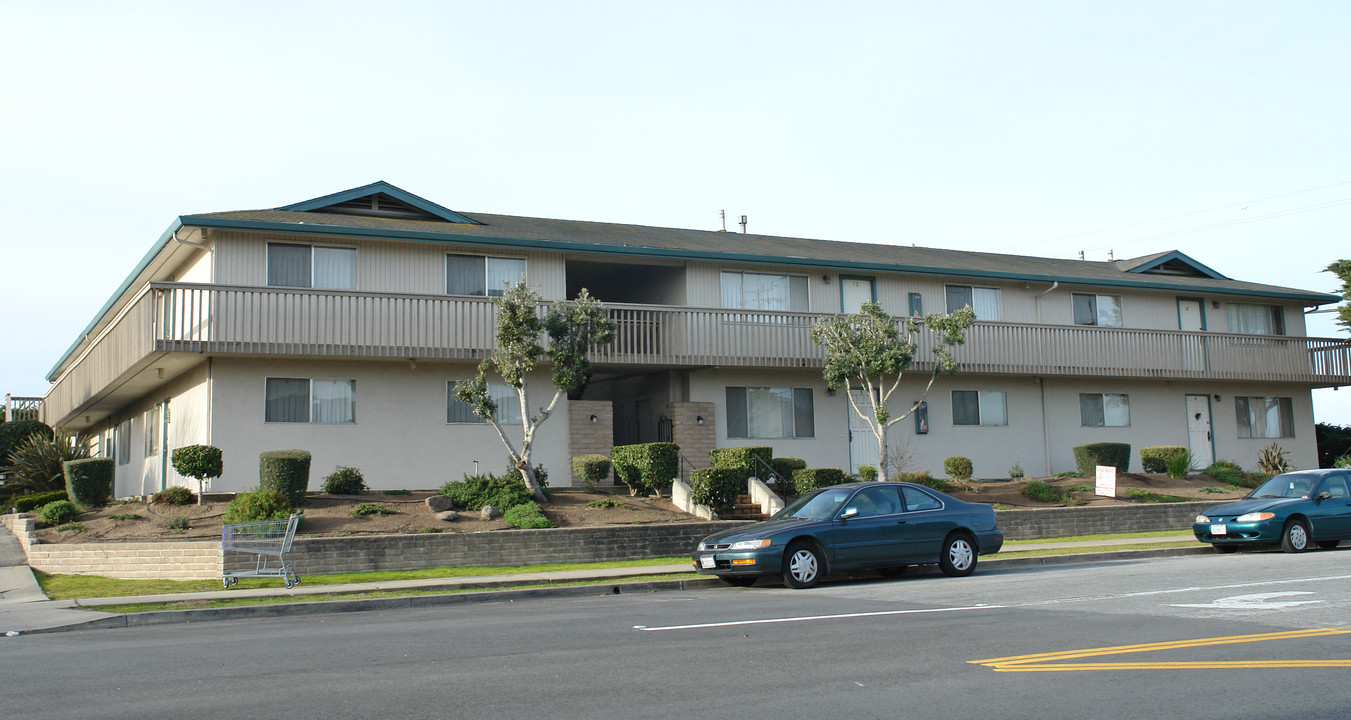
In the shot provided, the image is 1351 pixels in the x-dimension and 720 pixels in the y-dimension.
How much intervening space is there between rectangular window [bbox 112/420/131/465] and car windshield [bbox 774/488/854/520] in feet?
68.0

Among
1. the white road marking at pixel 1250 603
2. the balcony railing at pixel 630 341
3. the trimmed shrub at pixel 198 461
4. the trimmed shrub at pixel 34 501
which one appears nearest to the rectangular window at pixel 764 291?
the balcony railing at pixel 630 341

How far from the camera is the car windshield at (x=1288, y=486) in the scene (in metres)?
18.5

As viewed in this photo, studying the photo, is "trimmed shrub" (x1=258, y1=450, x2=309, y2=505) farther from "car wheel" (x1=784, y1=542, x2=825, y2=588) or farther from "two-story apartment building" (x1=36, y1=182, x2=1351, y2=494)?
"car wheel" (x1=784, y1=542, x2=825, y2=588)

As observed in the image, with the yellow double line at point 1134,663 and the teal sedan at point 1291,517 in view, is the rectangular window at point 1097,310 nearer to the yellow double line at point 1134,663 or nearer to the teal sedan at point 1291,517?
the teal sedan at point 1291,517

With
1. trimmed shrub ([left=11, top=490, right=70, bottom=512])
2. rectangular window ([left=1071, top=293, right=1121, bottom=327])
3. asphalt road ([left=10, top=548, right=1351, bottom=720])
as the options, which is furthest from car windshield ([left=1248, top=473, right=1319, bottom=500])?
trimmed shrub ([left=11, top=490, right=70, bottom=512])

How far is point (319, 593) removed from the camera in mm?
14352

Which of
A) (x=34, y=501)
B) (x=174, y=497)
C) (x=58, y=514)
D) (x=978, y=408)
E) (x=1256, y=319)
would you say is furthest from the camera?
(x=1256, y=319)

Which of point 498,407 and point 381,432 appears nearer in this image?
point 381,432

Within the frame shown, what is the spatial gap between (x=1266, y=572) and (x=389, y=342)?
51.1 feet

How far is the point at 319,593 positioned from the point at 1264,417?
2796cm

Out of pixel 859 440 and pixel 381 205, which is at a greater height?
pixel 381 205

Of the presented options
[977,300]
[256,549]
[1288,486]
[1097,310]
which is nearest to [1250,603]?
[1288,486]

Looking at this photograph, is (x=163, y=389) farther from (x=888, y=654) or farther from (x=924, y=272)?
(x=888, y=654)

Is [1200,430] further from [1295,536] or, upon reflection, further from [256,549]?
[256,549]
